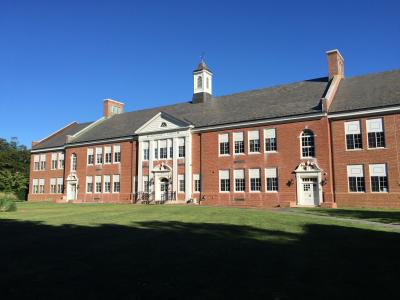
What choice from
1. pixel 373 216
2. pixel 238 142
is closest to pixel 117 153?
pixel 238 142

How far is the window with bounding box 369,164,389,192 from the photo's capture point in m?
27.5

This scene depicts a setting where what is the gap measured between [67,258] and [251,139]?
2586 cm

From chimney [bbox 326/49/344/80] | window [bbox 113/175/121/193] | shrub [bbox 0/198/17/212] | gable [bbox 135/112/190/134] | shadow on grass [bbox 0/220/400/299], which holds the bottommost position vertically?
shadow on grass [bbox 0/220/400/299]

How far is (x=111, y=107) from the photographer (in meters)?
53.1

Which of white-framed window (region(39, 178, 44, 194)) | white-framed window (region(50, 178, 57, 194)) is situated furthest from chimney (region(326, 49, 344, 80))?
white-framed window (region(39, 178, 44, 194))

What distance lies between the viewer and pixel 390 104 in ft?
89.9

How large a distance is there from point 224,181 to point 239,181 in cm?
153

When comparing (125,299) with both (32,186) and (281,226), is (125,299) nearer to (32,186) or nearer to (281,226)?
(281,226)

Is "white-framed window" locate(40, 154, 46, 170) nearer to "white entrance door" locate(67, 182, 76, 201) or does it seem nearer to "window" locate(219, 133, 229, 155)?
"white entrance door" locate(67, 182, 76, 201)

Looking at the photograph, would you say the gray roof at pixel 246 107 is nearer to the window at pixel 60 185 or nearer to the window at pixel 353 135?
the window at pixel 353 135

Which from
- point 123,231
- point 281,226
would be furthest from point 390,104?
point 123,231

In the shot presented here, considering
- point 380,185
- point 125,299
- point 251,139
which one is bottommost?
point 125,299

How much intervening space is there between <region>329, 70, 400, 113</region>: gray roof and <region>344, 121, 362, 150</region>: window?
3.98 ft

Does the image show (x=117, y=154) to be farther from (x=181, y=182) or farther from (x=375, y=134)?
(x=375, y=134)
